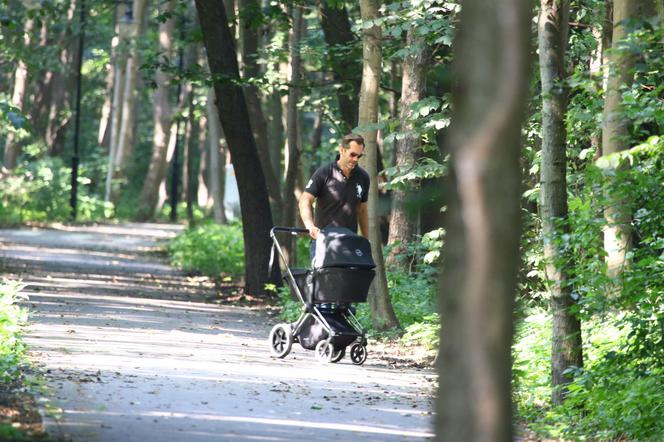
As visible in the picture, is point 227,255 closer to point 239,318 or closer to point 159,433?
point 239,318

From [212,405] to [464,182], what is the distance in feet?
16.6

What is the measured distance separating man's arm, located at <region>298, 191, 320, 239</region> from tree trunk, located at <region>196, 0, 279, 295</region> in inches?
276

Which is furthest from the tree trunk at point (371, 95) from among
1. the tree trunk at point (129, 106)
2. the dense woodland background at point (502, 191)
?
the tree trunk at point (129, 106)

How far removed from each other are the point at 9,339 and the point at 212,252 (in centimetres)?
1773

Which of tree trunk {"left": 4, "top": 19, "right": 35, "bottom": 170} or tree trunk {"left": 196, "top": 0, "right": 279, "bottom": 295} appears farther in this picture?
tree trunk {"left": 4, "top": 19, "right": 35, "bottom": 170}

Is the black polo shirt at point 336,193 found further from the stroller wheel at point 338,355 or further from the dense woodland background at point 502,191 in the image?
the stroller wheel at point 338,355

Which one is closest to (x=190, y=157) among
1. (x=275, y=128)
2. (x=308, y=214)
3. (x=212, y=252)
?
(x=212, y=252)

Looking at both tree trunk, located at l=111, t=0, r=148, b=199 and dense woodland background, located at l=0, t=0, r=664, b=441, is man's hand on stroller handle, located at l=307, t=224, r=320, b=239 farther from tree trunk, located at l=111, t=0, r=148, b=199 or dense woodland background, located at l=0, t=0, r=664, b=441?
tree trunk, located at l=111, t=0, r=148, b=199

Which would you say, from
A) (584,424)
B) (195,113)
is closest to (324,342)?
(584,424)

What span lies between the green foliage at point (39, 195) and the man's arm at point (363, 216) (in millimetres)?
30707

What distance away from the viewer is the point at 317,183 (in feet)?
42.4

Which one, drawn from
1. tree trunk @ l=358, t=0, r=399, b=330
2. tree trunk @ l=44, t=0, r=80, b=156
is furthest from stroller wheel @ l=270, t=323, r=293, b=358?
tree trunk @ l=44, t=0, r=80, b=156

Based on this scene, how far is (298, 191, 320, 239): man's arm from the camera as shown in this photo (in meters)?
12.2

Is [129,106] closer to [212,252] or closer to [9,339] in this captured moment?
[212,252]
